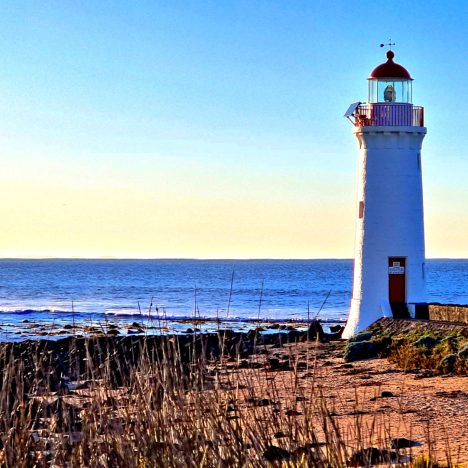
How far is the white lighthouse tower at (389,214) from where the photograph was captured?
20.6m

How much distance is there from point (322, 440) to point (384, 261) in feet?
39.2

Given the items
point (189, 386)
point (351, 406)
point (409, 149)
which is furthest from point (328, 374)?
point (189, 386)

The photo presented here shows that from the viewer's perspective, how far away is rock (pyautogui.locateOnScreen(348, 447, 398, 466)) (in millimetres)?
5811

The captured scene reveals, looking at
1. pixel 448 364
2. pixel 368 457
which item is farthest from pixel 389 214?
pixel 368 457

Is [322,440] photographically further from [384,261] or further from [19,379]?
[384,261]

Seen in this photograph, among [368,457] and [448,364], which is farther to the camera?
[448,364]

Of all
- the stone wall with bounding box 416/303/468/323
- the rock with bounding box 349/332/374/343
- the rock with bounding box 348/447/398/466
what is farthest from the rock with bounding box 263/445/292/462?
the stone wall with bounding box 416/303/468/323

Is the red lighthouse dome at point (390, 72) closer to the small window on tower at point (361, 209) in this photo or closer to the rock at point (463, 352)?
the small window on tower at point (361, 209)

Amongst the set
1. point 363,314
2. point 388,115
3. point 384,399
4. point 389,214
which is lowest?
point 384,399

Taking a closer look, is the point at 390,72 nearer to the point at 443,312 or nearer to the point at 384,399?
the point at 443,312

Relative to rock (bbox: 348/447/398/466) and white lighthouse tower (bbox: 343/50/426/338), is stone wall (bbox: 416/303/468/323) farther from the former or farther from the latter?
rock (bbox: 348/447/398/466)

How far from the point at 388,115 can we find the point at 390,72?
1.22 metres

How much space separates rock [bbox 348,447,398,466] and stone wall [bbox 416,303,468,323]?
1180 centimetres

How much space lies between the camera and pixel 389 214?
67.5ft
